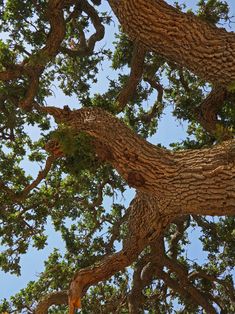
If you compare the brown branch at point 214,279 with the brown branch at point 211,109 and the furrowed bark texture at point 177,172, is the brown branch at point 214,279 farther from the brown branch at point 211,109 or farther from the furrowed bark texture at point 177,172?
the furrowed bark texture at point 177,172

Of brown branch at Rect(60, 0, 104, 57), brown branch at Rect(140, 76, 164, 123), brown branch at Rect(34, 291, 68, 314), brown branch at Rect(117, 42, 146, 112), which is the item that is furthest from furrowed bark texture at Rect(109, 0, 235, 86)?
brown branch at Rect(140, 76, 164, 123)

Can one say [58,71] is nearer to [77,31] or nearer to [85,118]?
[77,31]

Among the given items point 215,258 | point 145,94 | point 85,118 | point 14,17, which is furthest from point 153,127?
point 85,118

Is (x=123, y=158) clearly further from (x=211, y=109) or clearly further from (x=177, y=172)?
(x=211, y=109)

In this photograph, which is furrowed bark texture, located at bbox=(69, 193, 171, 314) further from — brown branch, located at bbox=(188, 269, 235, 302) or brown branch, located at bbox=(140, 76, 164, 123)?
brown branch, located at bbox=(140, 76, 164, 123)

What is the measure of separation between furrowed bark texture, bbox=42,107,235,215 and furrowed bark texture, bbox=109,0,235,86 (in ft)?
4.71

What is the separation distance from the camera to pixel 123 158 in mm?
5359

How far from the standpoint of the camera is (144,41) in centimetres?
634

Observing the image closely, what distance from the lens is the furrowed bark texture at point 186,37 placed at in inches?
237

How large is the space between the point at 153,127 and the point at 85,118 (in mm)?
4967

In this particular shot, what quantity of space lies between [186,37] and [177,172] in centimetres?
214

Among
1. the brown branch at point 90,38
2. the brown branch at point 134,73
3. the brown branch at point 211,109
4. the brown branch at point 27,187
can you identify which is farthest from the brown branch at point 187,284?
the brown branch at point 90,38

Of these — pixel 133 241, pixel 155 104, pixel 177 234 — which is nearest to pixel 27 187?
pixel 133 241

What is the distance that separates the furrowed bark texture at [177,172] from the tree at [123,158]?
0.01 m
